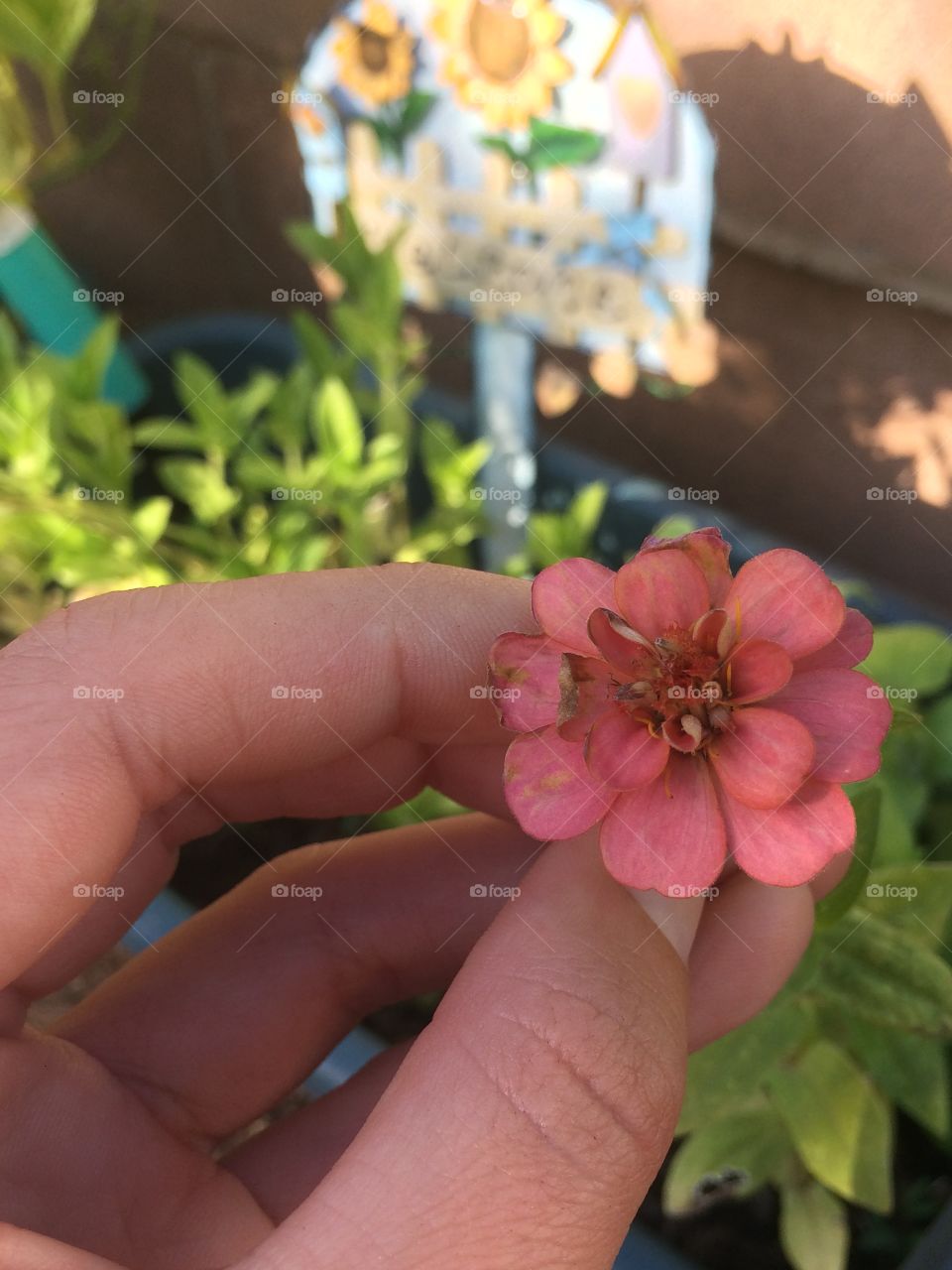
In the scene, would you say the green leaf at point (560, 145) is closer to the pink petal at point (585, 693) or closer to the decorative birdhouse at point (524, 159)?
the decorative birdhouse at point (524, 159)

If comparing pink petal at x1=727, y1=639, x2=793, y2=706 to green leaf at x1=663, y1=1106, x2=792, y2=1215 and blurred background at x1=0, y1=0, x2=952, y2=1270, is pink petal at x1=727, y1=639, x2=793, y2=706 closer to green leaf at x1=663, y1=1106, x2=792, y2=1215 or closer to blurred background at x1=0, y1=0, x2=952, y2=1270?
blurred background at x1=0, y1=0, x2=952, y2=1270

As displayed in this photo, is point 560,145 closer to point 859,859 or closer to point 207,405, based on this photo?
point 207,405

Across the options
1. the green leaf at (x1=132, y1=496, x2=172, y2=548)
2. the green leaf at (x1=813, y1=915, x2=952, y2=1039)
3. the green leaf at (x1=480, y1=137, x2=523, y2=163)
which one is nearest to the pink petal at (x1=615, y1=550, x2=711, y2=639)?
the green leaf at (x1=813, y1=915, x2=952, y2=1039)

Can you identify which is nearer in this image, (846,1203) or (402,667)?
(402,667)

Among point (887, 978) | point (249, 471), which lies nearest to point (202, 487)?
point (249, 471)

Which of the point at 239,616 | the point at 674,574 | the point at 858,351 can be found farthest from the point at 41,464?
the point at 858,351

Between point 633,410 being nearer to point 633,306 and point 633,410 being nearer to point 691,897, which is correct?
point 633,306
